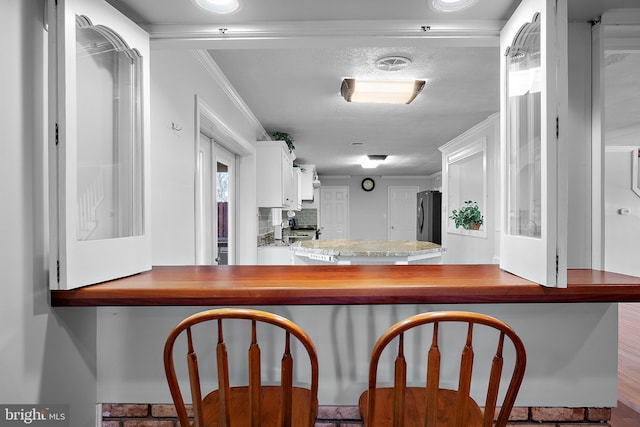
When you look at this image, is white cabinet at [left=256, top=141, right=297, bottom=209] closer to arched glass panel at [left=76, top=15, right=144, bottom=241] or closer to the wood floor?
arched glass panel at [left=76, top=15, right=144, bottom=241]

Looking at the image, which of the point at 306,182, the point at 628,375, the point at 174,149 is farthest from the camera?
the point at 306,182

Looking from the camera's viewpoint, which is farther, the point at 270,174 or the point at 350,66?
the point at 270,174

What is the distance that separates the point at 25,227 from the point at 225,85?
207 cm

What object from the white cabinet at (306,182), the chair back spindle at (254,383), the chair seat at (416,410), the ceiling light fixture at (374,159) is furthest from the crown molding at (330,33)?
the white cabinet at (306,182)

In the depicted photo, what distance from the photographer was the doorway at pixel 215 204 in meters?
2.88

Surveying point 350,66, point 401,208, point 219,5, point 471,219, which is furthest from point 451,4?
point 401,208

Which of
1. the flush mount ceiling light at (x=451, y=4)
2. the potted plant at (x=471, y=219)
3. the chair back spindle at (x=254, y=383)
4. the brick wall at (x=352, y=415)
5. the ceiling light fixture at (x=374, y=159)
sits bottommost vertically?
the brick wall at (x=352, y=415)

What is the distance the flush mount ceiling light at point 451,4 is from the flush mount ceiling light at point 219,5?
0.74 meters

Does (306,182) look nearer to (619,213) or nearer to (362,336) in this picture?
(619,213)

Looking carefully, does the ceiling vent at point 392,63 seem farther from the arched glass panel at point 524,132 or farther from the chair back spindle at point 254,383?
the chair back spindle at point 254,383

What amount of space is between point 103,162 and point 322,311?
37.9 inches

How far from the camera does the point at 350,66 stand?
257cm

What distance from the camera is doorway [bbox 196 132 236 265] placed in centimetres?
288

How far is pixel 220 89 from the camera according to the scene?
279 cm
